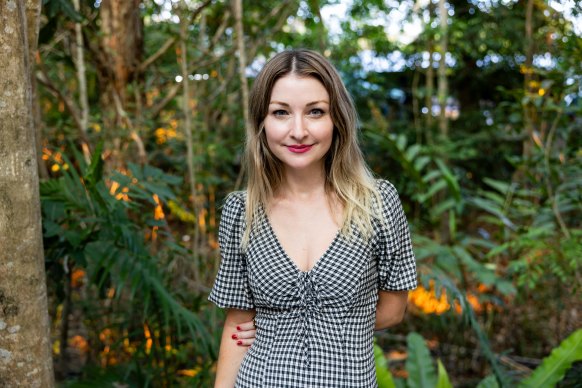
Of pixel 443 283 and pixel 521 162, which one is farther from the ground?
pixel 521 162

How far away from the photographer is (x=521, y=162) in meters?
3.86

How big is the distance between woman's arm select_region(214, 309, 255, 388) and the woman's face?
468 mm

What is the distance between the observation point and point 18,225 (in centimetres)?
154

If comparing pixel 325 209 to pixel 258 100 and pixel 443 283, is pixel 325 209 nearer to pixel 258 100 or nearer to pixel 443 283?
pixel 258 100

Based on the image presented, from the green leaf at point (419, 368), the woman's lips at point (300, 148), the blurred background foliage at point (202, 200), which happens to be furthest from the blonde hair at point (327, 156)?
the green leaf at point (419, 368)

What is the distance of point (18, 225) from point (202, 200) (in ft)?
8.82

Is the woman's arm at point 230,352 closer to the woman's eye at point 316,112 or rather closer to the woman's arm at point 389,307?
the woman's arm at point 389,307

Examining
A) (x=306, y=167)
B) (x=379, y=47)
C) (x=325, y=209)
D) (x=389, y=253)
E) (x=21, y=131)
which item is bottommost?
(x=389, y=253)

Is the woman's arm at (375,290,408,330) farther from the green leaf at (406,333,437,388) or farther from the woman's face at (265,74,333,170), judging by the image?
the green leaf at (406,333,437,388)

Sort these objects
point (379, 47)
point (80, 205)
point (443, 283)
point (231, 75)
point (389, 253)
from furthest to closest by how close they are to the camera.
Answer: point (379, 47)
point (231, 75)
point (443, 283)
point (80, 205)
point (389, 253)

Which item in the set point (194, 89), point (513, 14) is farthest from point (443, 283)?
point (513, 14)

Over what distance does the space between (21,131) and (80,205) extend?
1026 millimetres

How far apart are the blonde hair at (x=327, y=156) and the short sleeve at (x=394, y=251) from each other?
0.04 meters

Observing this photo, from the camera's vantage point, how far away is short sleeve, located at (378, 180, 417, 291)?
1.66 metres
